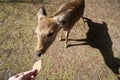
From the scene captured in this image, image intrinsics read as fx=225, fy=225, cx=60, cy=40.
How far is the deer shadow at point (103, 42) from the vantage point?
628 cm

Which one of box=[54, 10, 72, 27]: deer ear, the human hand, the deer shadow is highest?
box=[54, 10, 72, 27]: deer ear

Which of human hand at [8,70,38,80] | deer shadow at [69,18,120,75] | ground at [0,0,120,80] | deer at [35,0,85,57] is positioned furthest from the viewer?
deer shadow at [69,18,120,75]

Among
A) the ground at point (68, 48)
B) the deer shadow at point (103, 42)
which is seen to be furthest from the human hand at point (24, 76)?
the deer shadow at point (103, 42)

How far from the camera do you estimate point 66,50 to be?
6496mm

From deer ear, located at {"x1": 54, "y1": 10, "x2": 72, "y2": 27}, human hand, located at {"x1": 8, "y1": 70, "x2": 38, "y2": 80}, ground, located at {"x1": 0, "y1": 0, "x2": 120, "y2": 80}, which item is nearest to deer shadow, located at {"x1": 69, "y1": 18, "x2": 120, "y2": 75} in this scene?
ground, located at {"x1": 0, "y1": 0, "x2": 120, "y2": 80}

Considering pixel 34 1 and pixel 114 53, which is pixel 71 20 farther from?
pixel 34 1

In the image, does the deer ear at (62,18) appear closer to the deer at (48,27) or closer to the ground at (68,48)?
the deer at (48,27)

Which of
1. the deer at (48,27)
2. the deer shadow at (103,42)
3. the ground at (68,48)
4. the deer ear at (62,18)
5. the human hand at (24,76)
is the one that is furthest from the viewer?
the deer shadow at (103,42)

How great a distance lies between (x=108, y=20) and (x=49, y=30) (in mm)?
3274

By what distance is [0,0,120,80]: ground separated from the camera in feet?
19.4

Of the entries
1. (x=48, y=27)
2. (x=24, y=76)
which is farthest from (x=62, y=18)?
(x=24, y=76)

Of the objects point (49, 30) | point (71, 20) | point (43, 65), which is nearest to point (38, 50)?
point (49, 30)

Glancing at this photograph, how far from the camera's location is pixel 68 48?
656 centimetres

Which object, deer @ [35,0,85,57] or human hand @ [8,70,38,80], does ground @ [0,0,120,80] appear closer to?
deer @ [35,0,85,57]
